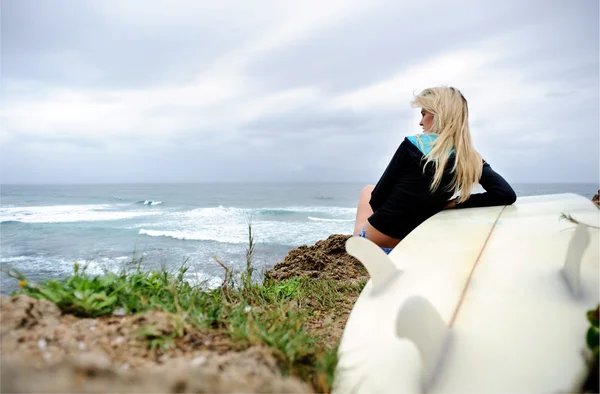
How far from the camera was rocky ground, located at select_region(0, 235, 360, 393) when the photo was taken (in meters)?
1.12

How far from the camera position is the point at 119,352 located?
1372 millimetres

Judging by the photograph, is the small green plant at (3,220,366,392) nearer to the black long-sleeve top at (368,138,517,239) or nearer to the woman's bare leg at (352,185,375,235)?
the black long-sleeve top at (368,138,517,239)

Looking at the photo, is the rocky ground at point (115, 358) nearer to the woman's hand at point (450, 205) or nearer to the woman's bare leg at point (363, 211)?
the woman's bare leg at point (363, 211)

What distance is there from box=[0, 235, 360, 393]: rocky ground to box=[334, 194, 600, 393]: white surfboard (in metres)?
0.41

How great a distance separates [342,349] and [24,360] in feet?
3.82

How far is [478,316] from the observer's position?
1641mm

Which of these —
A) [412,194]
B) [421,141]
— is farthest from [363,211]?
[421,141]

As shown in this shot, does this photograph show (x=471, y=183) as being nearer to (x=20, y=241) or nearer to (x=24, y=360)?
(x=24, y=360)

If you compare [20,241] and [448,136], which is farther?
[20,241]

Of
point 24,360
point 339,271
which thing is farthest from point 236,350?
point 339,271

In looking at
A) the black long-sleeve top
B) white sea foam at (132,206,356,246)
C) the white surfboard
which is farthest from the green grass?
white sea foam at (132,206,356,246)

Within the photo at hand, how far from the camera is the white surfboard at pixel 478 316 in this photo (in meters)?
1.40

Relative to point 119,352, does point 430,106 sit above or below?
above

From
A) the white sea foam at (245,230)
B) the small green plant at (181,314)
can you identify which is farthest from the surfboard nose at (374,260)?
the white sea foam at (245,230)
